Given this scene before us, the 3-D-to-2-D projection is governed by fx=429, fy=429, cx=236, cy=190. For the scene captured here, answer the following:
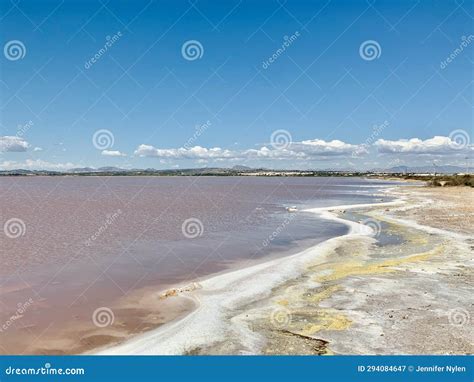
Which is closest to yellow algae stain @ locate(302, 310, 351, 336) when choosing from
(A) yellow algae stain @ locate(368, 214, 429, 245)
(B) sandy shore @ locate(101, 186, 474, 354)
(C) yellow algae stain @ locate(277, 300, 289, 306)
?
(B) sandy shore @ locate(101, 186, 474, 354)

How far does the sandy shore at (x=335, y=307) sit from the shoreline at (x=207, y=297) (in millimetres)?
32

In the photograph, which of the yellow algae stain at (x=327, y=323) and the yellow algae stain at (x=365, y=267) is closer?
the yellow algae stain at (x=327, y=323)

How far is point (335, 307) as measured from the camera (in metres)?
12.7

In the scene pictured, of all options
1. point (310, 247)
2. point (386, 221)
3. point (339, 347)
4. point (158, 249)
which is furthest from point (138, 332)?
point (386, 221)

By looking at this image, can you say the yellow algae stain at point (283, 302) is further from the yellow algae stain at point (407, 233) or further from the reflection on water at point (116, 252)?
the yellow algae stain at point (407, 233)

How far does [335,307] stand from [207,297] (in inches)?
168

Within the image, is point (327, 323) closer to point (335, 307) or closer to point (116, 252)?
point (335, 307)

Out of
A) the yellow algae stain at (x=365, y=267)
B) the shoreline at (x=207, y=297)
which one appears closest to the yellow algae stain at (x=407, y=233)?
the yellow algae stain at (x=365, y=267)

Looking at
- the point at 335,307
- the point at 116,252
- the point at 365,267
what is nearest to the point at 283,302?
the point at 335,307

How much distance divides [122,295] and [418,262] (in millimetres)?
A: 12464

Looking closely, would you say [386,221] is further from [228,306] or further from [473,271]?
[228,306]

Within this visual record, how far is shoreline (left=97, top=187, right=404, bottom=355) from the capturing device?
10406mm

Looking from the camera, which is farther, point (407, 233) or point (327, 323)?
point (407, 233)

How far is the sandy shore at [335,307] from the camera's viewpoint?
1011 centimetres
